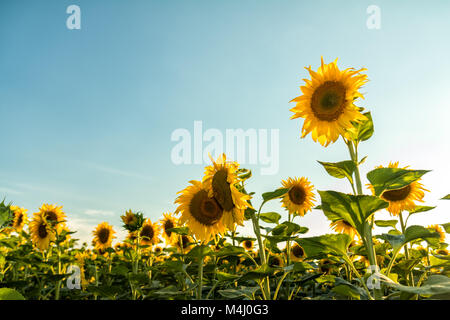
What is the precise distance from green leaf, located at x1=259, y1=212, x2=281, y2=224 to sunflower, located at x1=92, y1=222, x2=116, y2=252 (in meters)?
4.80

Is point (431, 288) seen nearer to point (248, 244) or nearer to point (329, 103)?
point (329, 103)

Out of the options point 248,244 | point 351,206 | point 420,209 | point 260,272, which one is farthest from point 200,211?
point 248,244

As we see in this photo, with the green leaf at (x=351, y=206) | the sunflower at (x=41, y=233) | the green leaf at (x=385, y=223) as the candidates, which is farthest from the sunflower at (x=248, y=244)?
the green leaf at (x=351, y=206)

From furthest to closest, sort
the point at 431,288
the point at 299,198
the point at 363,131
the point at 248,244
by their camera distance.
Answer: the point at 248,244 → the point at 299,198 → the point at 363,131 → the point at 431,288

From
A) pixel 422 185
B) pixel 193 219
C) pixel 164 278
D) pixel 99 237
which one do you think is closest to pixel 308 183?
pixel 422 185

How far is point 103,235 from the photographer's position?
22.2 ft

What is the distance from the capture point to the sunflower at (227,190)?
229 cm

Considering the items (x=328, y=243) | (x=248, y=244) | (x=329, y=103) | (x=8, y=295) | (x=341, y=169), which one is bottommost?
(x=248, y=244)

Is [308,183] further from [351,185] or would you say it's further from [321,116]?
[351,185]

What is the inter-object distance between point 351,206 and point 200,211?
4.78ft

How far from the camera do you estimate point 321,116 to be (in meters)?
2.38

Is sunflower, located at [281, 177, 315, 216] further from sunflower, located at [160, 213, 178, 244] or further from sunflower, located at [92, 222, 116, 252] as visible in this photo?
sunflower, located at [92, 222, 116, 252]

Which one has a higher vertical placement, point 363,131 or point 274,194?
point 363,131

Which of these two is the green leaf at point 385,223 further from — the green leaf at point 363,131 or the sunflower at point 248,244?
the sunflower at point 248,244
